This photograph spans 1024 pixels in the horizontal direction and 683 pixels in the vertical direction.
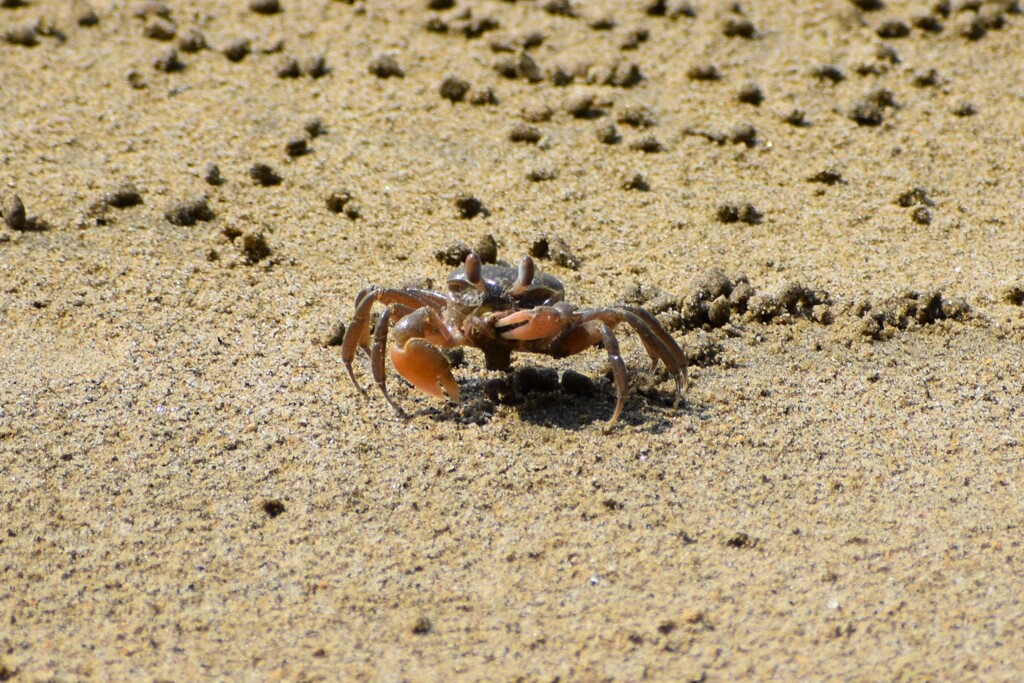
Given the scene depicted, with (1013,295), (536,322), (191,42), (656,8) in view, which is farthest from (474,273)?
(656,8)

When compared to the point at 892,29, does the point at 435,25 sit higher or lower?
lower

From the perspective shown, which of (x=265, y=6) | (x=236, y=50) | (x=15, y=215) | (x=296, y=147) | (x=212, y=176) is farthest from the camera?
(x=265, y=6)

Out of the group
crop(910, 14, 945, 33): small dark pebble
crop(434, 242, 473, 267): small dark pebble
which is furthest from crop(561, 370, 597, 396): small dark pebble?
crop(910, 14, 945, 33): small dark pebble

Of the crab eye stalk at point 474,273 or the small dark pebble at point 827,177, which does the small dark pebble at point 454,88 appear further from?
the crab eye stalk at point 474,273

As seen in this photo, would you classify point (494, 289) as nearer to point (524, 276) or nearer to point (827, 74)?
point (524, 276)

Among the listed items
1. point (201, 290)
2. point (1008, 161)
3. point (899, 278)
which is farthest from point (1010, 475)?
point (201, 290)

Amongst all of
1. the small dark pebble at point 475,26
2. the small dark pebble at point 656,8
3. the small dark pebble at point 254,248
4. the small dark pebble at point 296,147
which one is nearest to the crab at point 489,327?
the small dark pebble at point 254,248

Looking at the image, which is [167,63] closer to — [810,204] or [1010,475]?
[810,204]
